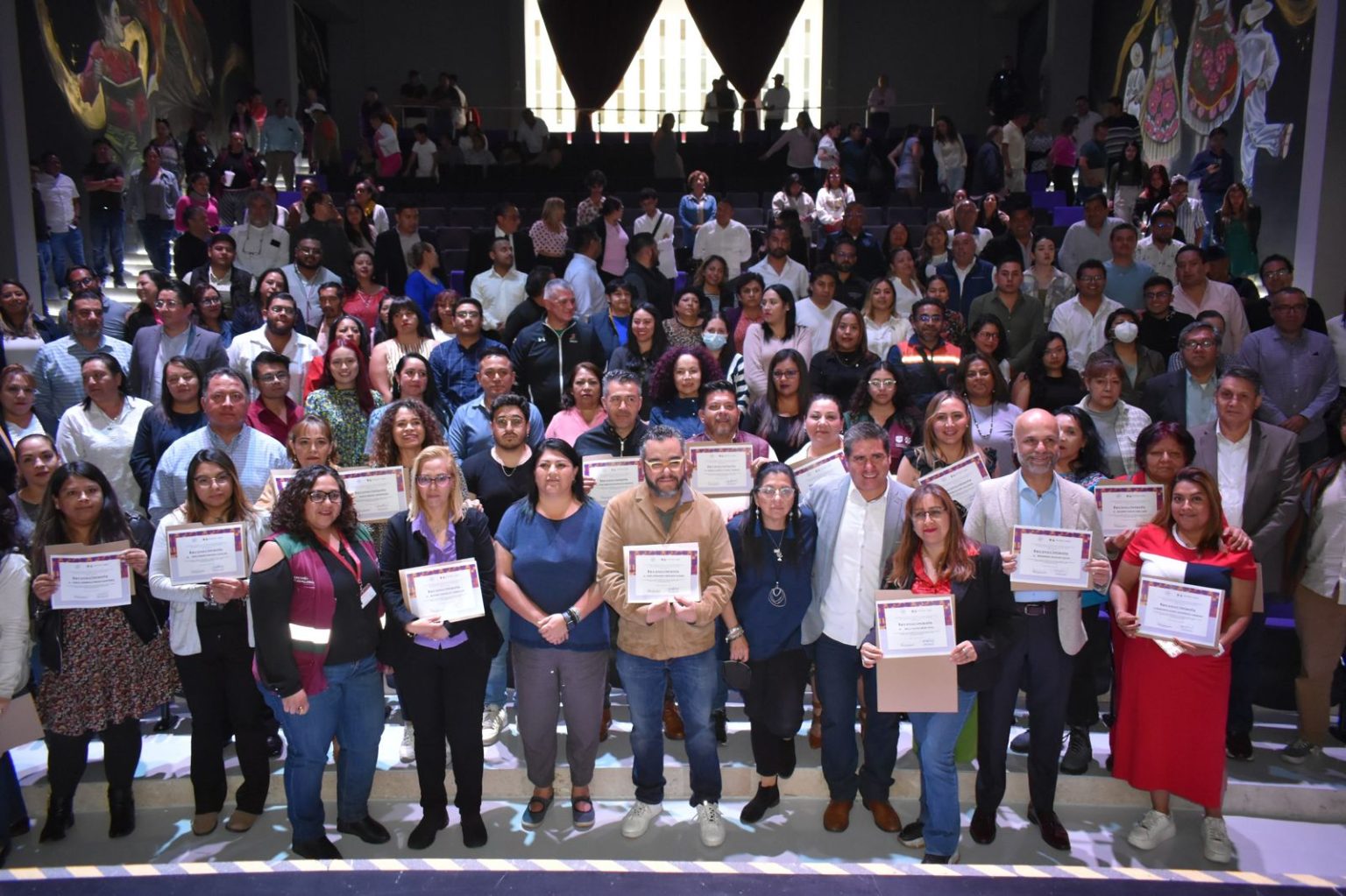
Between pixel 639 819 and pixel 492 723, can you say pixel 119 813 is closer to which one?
pixel 492 723

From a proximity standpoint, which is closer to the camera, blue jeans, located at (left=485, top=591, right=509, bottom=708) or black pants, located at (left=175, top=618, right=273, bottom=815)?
black pants, located at (left=175, top=618, right=273, bottom=815)

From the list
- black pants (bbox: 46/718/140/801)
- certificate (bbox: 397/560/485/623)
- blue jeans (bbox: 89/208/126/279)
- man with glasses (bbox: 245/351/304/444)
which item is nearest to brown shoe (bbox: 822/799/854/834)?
certificate (bbox: 397/560/485/623)

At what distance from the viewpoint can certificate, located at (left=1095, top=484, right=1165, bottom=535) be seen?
4.50 m

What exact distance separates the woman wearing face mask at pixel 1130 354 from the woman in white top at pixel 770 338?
69.4 inches

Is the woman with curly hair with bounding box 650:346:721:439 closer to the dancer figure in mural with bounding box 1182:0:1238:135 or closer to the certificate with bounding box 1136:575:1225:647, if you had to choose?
the certificate with bounding box 1136:575:1225:647

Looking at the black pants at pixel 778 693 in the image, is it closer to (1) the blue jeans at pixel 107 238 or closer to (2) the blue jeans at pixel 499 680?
(2) the blue jeans at pixel 499 680

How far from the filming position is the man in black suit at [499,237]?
28.2 feet

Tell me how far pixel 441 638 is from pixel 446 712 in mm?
403

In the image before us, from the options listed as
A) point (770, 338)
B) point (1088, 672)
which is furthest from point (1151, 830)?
point (770, 338)

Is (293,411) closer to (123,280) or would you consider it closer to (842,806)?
(842,806)

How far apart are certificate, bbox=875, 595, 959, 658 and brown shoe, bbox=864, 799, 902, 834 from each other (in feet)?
3.10

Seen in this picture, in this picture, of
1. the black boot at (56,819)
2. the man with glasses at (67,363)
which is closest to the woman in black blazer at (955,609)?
the black boot at (56,819)

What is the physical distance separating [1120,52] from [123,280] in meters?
14.5

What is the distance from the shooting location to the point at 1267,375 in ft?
19.9
